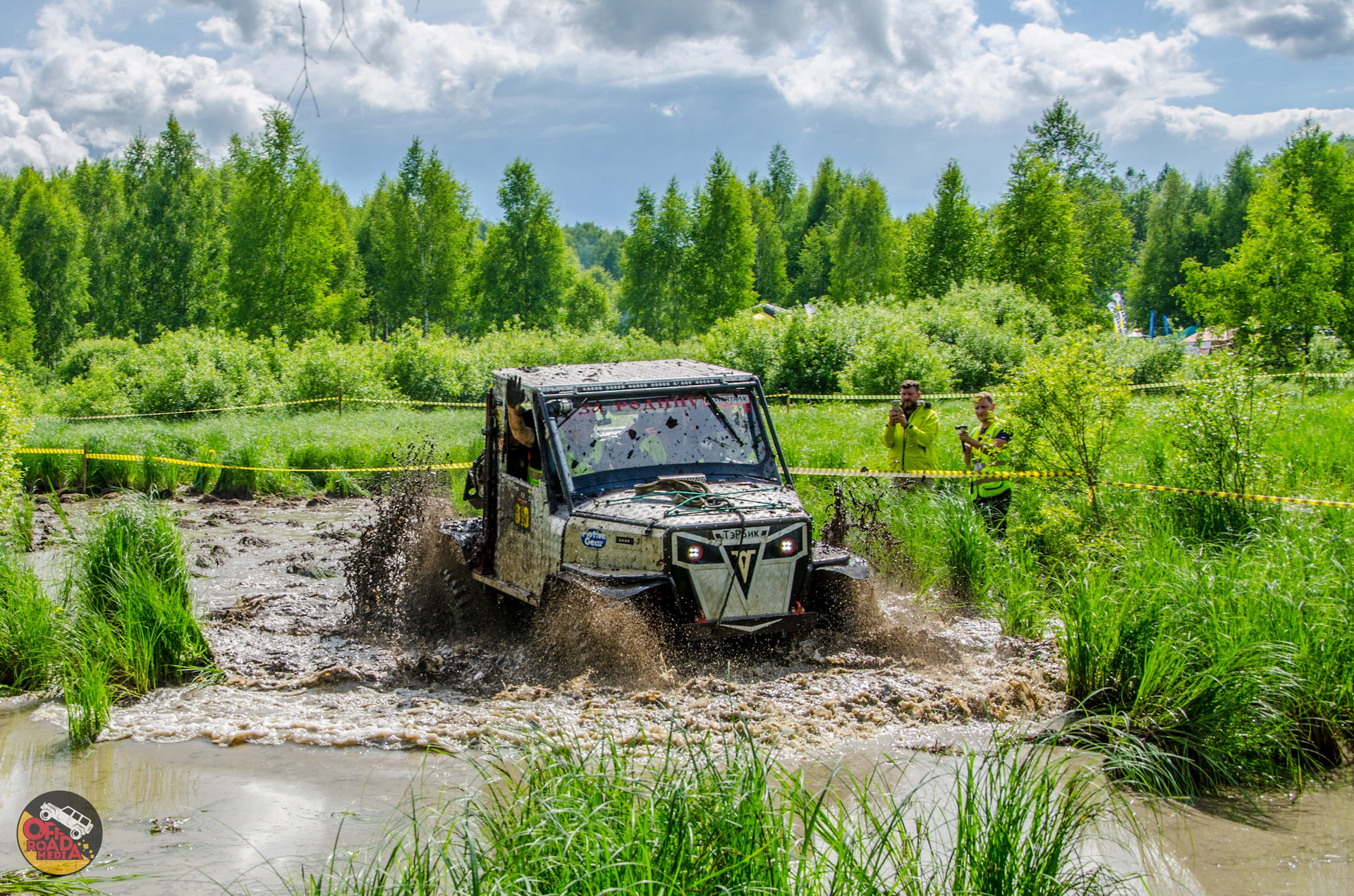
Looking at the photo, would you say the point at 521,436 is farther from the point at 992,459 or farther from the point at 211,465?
the point at 211,465

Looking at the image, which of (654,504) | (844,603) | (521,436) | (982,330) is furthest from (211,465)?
(982,330)

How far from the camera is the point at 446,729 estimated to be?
21.0 feet

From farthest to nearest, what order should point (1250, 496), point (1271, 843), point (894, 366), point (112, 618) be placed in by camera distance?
point (894, 366), point (1250, 496), point (112, 618), point (1271, 843)

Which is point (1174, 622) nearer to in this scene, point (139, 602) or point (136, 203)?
point (139, 602)

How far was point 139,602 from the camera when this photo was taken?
751 centimetres

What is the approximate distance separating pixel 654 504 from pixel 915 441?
17.4ft

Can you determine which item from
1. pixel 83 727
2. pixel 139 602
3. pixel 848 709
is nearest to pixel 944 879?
pixel 848 709

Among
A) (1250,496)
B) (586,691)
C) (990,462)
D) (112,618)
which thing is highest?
(990,462)

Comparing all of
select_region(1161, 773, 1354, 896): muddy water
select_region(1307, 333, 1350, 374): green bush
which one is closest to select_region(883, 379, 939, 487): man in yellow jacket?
select_region(1161, 773, 1354, 896): muddy water

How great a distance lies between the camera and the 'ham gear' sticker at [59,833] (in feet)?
15.3

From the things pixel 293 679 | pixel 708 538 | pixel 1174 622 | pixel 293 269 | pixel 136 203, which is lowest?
pixel 293 679

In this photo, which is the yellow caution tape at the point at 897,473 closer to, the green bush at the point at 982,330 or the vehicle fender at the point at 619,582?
the vehicle fender at the point at 619,582

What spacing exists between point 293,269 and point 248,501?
1330 inches

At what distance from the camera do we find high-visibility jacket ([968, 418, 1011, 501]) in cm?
1020
